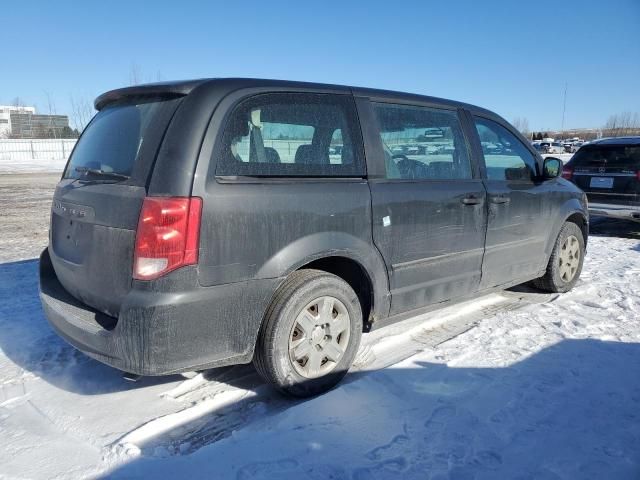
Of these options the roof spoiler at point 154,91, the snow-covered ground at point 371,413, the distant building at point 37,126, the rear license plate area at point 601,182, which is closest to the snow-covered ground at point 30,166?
the distant building at point 37,126

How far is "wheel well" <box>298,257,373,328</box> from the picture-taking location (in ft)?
10.4

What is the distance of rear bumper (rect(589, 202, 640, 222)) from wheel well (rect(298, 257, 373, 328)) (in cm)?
659

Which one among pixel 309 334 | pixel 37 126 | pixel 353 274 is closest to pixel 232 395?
pixel 309 334

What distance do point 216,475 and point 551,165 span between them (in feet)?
13.1

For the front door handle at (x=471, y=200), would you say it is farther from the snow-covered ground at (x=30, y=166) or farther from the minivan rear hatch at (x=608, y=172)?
the snow-covered ground at (x=30, y=166)

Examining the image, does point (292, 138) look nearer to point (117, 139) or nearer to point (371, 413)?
point (117, 139)

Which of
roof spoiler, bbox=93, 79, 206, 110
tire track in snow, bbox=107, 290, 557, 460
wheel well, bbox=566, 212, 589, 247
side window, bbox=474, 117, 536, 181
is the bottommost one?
tire track in snow, bbox=107, 290, 557, 460

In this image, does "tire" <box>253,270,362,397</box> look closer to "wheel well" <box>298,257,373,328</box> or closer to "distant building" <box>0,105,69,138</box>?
"wheel well" <box>298,257,373,328</box>

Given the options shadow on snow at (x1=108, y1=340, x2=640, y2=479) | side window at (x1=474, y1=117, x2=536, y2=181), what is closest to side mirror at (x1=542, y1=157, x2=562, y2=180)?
side window at (x1=474, y1=117, x2=536, y2=181)

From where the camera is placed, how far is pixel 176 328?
2469 millimetres

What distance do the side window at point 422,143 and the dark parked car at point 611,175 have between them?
5612mm

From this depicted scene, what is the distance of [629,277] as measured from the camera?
5.65m

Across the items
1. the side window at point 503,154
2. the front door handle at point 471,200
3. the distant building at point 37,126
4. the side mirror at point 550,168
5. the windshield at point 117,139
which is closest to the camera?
the windshield at point 117,139

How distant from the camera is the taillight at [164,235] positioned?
242 cm
